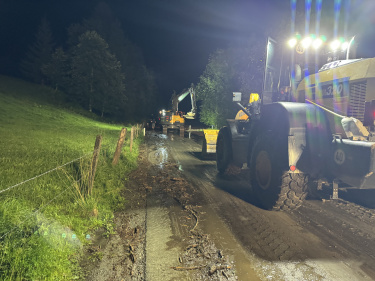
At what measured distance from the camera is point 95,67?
Answer: 3688 centimetres

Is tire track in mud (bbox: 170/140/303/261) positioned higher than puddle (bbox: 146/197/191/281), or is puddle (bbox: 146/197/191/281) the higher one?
tire track in mud (bbox: 170/140/303/261)

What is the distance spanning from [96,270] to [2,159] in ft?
18.3

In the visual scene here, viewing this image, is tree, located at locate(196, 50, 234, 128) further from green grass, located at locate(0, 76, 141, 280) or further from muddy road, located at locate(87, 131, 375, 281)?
muddy road, located at locate(87, 131, 375, 281)

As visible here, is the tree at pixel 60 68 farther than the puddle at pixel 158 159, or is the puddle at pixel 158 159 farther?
the tree at pixel 60 68

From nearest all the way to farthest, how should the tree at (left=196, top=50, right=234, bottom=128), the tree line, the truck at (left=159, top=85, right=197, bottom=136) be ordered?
the truck at (left=159, top=85, right=197, bottom=136) < the tree at (left=196, top=50, right=234, bottom=128) < the tree line

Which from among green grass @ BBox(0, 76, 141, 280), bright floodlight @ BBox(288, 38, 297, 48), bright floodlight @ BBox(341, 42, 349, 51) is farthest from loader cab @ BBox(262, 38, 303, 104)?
green grass @ BBox(0, 76, 141, 280)

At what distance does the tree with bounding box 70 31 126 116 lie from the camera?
35716 millimetres

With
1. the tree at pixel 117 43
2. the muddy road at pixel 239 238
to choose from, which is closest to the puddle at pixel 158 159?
the muddy road at pixel 239 238

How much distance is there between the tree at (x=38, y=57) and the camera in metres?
56.0

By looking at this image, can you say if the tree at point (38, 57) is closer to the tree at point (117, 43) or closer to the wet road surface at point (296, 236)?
the tree at point (117, 43)

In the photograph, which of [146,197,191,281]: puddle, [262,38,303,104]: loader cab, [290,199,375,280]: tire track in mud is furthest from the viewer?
[262,38,303,104]: loader cab

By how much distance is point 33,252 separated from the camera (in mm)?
3115

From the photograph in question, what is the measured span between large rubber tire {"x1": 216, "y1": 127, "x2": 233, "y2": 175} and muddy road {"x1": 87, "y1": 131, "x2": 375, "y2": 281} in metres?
1.79

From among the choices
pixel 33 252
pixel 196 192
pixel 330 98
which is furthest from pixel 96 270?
pixel 330 98
